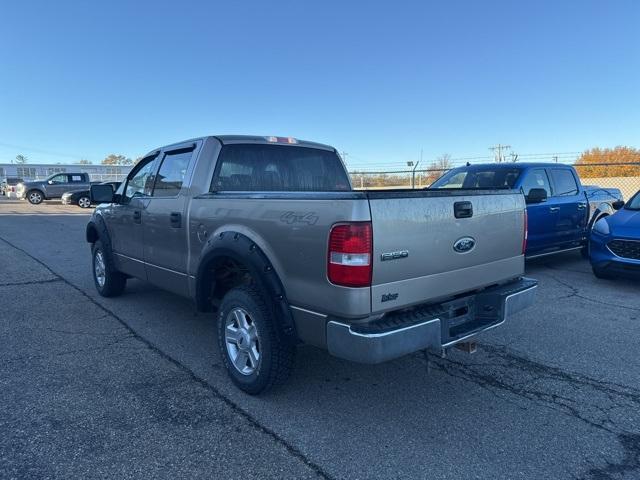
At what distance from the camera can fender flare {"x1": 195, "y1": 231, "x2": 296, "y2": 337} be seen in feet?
10.5

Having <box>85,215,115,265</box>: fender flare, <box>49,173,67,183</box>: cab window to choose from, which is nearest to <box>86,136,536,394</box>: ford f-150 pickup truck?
<box>85,215,115,265</box>: fender flare

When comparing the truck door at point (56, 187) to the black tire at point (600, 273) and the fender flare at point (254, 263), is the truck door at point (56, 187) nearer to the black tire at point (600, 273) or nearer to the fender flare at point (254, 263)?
the fender flare at point (254, 263)

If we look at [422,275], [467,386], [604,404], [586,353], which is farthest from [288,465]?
[586,353]

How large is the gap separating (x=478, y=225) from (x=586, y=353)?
6.52 feet

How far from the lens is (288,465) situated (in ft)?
8.91

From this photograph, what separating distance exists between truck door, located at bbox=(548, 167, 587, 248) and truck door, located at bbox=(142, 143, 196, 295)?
627 centimetres

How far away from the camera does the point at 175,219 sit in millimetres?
4418

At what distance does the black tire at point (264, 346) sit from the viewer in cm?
331

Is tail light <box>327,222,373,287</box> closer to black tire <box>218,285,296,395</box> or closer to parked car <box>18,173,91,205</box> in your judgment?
black tire <box>218,285,296,395</box>

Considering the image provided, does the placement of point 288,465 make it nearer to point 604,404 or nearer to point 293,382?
point 293,382

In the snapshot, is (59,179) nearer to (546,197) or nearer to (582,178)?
(546,197)

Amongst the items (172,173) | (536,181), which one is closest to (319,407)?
(172,173)

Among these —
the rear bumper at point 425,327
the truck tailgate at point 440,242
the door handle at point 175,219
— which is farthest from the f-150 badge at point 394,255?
the door handle at point 175,219

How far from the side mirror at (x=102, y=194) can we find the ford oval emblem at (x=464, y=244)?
4431 millimetres
